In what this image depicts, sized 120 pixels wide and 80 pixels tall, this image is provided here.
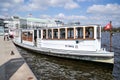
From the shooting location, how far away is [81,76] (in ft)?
42.7

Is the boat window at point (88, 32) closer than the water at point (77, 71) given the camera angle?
No

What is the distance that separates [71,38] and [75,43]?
2.32ft

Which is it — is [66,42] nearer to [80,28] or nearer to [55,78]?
[80,28]

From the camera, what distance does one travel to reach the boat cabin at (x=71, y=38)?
16.5m

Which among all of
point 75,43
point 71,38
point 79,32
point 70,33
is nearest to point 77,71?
point 75,43

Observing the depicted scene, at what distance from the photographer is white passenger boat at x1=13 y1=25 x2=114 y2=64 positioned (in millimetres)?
16092

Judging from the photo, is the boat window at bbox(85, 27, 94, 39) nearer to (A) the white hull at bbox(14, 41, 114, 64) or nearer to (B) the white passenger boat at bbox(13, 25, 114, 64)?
(B) the white passenger boat at bbox(13, 25, 114, 64)

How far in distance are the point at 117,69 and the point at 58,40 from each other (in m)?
6.96

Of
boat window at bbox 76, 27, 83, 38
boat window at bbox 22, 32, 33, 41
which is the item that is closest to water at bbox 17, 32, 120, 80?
boat window at bbox 76, 27, 83, 38

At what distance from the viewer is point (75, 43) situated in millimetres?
17578

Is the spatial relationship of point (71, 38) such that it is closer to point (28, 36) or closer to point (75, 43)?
point (75, 43)

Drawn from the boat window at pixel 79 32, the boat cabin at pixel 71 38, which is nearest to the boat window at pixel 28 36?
the boat cabin at pixel 71 38

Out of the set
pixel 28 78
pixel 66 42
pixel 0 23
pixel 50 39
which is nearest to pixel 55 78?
pixel 28 78

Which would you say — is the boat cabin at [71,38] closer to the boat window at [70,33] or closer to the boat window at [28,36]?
the boat window at [70,33]
